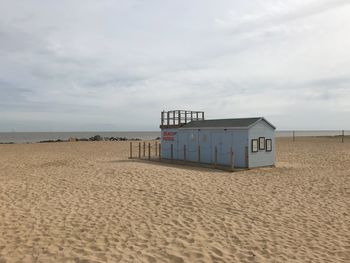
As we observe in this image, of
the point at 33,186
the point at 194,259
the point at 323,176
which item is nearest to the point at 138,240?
the point at 194,259

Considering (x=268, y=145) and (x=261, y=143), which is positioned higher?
(x=261, y=143)

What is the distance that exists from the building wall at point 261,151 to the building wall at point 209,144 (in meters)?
0.41

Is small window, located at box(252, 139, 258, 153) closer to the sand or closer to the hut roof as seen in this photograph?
the hut roof

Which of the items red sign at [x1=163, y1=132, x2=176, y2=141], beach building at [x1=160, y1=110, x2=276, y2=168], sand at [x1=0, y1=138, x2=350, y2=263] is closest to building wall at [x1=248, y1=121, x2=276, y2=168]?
beach building at [x1=160, y1=110, x2=276, y2=168]

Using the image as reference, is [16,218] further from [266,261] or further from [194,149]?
[194,149]

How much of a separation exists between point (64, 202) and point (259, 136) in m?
12.5

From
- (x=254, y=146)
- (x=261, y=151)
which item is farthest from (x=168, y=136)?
(x=261, y=151)

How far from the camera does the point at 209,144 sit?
21750 mm

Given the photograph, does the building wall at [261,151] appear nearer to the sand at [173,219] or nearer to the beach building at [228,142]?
the beach building at [228,142]

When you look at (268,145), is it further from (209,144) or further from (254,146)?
(209,144)

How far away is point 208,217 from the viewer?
9.41m

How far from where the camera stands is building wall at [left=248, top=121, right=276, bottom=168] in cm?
1966

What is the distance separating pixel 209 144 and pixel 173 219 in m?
12.9

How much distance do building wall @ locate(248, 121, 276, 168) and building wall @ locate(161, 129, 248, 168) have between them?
41 centimetres
